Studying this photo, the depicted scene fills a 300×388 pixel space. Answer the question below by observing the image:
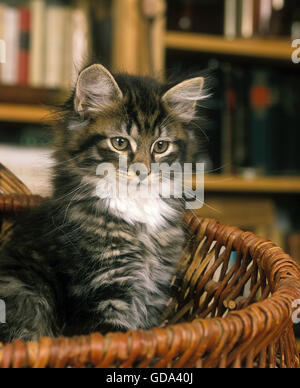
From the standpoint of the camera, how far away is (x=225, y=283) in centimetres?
90

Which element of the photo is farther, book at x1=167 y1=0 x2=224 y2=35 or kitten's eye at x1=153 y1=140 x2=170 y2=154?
book at x1=167 y1=0 x2=224 y2=35

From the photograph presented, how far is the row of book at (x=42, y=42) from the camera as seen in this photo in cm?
150

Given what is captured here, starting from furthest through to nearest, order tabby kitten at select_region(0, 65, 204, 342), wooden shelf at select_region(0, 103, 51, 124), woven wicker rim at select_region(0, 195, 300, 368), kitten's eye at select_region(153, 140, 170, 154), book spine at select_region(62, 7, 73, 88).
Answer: book spine at select_region(62, 7, 73, 88), wooden shelf at select_region(0, 103, 51, 124), kitten's eye at select_region(153, 140, 170, 154), tabby kitten at select_region(0, 65, 204, 342), woven wicker rim at select_region(0, 195, 300, 368)

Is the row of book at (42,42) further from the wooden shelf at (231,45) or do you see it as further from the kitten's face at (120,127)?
A: the kitten's face at (120,127)

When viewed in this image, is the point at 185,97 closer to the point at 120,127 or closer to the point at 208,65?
the point at 120,127

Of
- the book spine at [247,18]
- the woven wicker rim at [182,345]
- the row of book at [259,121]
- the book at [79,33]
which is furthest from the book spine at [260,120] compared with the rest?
the woven wicker rim at [182,345]

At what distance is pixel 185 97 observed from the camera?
0.93 m

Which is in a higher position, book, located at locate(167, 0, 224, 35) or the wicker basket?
book, located at locate(167, 0, 224, 35)

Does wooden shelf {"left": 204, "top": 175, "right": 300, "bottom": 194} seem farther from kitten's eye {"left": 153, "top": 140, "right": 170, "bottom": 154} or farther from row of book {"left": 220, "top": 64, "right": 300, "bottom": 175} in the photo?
kitten's eye {"left": 153, "top": 140, "right": 170, "bottom": 154}

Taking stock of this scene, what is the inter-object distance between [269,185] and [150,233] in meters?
0.86

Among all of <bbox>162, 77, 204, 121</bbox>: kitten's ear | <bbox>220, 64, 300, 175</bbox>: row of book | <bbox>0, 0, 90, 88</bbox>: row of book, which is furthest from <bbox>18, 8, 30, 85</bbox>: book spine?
<bbox>162, 77, 204, 121</bbox>: kitten's ear

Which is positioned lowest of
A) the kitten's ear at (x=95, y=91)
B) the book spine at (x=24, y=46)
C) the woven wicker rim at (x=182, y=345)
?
the woven wicker rim at (x=182, y=345)

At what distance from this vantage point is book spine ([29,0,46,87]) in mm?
1513
